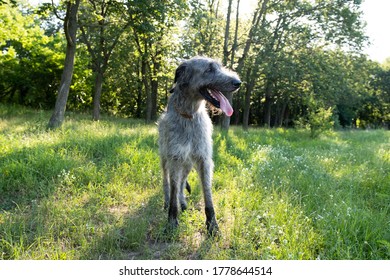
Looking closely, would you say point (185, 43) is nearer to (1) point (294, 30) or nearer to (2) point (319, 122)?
(1) point (294, 30)

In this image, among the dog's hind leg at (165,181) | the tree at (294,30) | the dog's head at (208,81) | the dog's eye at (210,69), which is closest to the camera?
the dog's head at (208,81)

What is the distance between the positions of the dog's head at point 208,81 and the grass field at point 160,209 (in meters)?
1.50

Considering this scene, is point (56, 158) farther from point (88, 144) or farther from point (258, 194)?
point (258, 194)

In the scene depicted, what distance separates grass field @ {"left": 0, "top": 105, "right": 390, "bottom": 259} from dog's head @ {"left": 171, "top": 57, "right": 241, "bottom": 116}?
1501 mm

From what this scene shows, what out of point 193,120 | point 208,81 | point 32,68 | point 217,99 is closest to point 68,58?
point 193,120

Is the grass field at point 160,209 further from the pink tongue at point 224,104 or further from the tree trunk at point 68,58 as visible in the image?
the tree trunk at point 68,58

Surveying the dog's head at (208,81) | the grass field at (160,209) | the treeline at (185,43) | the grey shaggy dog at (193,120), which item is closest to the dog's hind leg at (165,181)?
the grass field at (160,209)

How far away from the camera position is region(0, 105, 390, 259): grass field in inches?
123

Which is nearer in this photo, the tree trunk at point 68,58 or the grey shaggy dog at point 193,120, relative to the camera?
the grey shaggy dog at point 193,120

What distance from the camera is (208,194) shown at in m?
3.88

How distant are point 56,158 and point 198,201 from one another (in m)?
2.76

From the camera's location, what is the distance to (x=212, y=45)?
52.7 feet

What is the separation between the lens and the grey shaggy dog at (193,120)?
12.6ft
